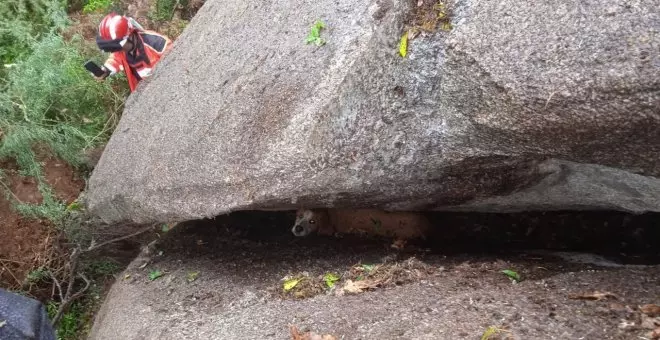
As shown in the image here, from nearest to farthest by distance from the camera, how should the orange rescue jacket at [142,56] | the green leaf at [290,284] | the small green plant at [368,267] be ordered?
the small green plant at [368,267] → the green leaf at [290,284] → the orange rescue jacket at [142,56]

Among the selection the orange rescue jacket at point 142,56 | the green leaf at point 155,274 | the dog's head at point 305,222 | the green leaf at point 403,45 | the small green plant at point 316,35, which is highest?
the orange rescue jacket at point 142,56

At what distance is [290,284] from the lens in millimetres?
2572

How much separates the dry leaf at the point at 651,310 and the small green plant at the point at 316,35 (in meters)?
1.39

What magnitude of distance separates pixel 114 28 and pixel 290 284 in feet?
6.03

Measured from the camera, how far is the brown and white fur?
2920 mm

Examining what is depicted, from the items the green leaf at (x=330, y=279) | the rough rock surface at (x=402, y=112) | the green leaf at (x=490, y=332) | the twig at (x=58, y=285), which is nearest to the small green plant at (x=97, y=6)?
the twig at (x=58, y=285)

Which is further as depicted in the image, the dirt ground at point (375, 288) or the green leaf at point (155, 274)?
the green leaf at point (155, 274)

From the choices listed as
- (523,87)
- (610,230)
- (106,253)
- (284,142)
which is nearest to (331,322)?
(284,142)

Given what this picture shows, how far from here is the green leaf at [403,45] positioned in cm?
184

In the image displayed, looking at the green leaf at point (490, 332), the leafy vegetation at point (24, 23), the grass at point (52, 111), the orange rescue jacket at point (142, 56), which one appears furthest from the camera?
the leafy vegetation at point (24, 23)

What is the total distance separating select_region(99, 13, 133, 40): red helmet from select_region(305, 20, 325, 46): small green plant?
1.55 meters

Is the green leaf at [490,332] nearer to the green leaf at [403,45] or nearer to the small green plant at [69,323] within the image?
the green leaf at [403,45]

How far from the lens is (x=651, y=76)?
135cm

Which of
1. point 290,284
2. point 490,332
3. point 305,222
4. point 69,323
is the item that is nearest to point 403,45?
point 490,332
